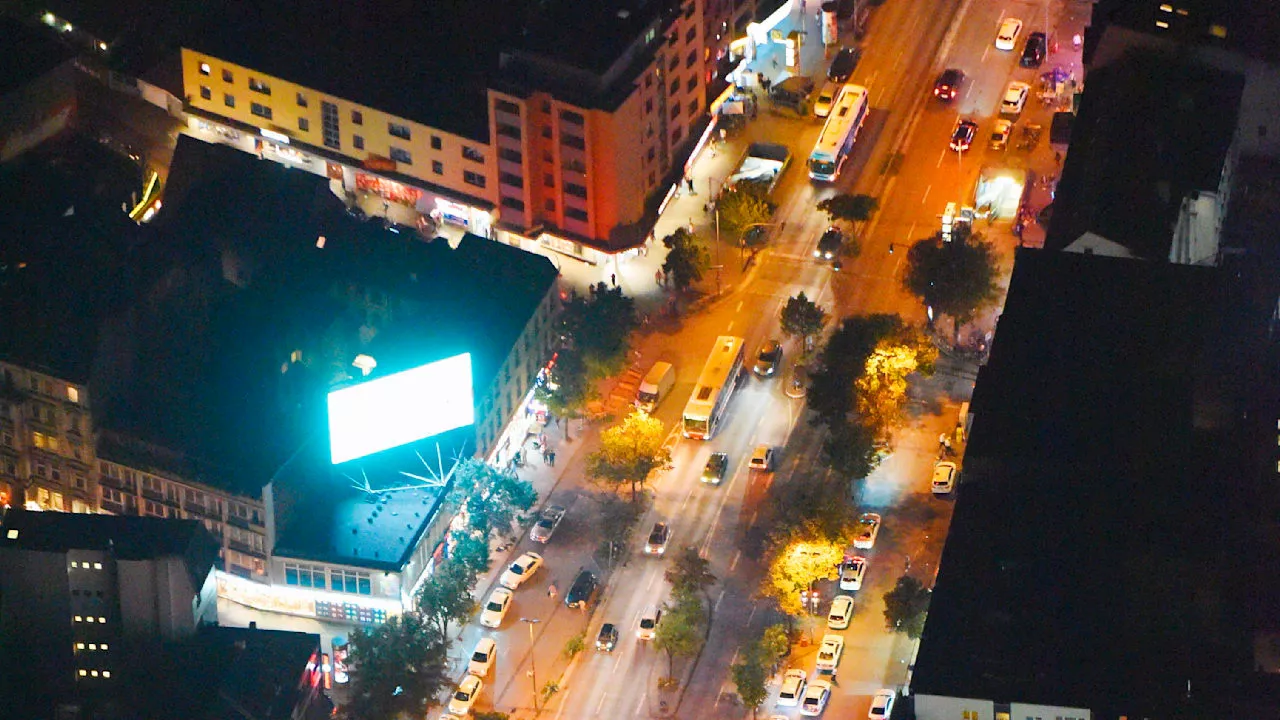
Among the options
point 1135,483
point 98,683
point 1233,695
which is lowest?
point 98,683

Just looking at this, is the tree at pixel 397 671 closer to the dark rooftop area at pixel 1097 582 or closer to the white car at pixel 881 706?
the white car at pixel 881 706

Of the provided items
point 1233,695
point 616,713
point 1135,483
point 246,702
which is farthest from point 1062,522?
point 246,702

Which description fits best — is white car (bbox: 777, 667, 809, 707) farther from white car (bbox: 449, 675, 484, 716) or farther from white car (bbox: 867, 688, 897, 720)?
white car (bbox: 449, 675, 484, 716)

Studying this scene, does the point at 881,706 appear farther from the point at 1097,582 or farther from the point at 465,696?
the point at 465,696

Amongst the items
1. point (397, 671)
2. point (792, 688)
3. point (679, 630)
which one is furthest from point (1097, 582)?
point (397, 671)

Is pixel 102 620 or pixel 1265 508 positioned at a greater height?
pixel 1265 508

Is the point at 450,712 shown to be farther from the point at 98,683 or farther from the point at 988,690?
the point at 988,690
